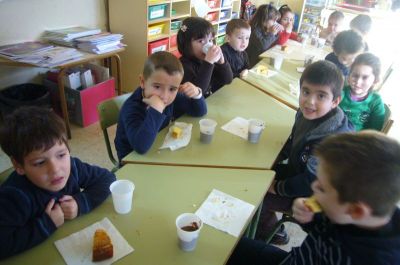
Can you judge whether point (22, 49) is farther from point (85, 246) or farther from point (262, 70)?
point (85, 246)

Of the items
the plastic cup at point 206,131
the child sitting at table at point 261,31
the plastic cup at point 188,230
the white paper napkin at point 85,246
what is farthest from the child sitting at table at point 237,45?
the white paper napkin at point 85,246

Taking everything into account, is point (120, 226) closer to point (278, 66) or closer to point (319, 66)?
point (319, 66)

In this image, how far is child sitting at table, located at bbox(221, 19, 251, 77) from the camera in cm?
290

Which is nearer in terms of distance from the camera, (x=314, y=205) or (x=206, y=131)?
(x=314, y=205)

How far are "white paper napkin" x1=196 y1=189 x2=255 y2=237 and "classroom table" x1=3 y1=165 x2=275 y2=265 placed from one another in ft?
0.08

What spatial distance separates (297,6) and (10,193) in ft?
21.2

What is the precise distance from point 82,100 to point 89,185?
206 centimetres

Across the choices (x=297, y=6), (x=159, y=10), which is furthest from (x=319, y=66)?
(x=297, y=6)

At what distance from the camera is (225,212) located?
4.12 ft

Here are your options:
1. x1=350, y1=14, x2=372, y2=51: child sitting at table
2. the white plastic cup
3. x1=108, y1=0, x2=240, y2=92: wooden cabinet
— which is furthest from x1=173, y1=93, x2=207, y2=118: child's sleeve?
x1=350, y1=14, x2=372, y2=51: child sitting at table

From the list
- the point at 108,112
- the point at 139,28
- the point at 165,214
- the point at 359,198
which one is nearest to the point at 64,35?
the point at 139,28

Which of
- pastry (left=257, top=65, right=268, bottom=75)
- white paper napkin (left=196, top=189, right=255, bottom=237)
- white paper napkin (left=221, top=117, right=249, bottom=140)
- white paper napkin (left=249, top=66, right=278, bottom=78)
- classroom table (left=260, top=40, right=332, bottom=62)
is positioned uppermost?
classroom table (left=260, top=40, right=332, bottom=62)

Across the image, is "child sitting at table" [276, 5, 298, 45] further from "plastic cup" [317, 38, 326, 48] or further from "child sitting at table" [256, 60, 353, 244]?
"child sitting at table" [256, 60, 353, 244]

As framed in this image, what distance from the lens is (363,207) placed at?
35.5 inches
